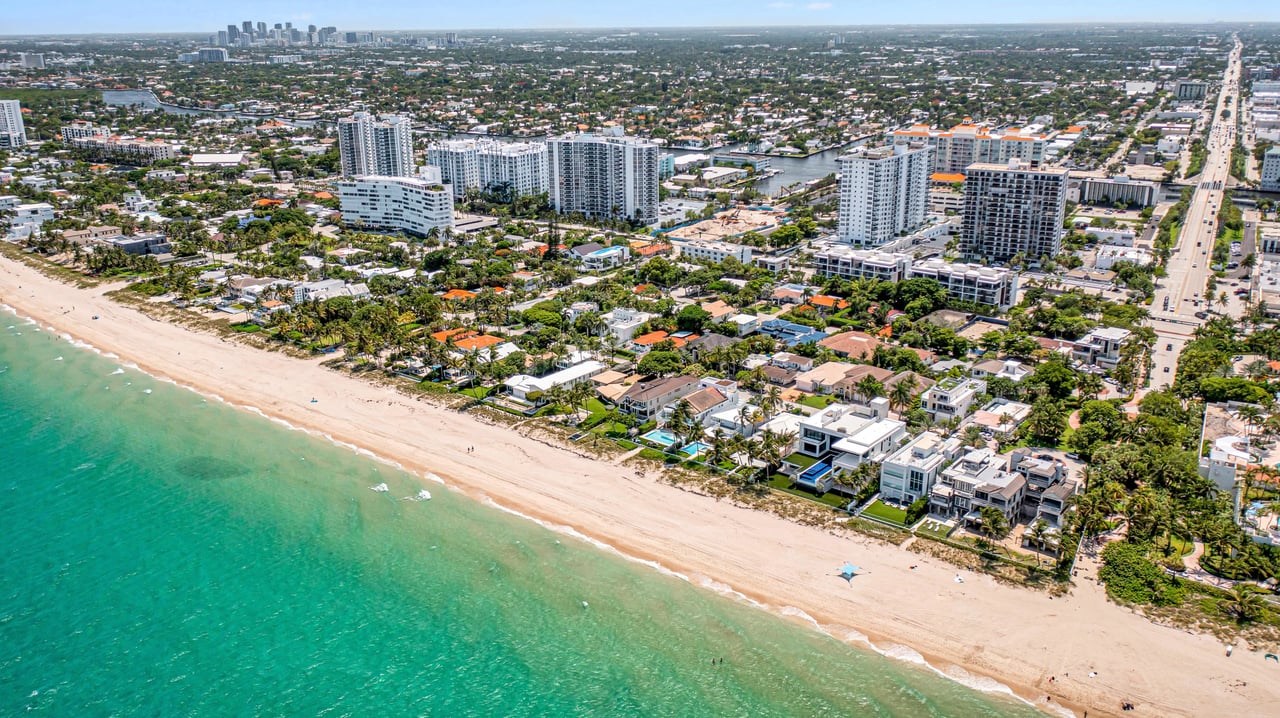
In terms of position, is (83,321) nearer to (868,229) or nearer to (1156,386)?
(868,229)

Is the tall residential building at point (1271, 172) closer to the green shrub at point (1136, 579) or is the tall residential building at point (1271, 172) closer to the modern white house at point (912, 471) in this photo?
the modern white house at point (912, 471)

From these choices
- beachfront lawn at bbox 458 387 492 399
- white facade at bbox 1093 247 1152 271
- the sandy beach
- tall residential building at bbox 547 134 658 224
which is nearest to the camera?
the sandy beach

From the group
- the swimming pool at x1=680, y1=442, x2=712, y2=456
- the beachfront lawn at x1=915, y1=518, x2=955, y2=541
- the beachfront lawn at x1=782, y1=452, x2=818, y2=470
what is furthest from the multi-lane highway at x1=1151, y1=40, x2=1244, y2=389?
the swimming pool at x1=680, y1=442, x2=712, y2=456

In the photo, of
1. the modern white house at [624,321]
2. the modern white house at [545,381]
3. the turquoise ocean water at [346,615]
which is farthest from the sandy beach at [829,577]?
the modern white house at [624,321]

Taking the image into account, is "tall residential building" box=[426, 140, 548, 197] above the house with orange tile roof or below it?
above

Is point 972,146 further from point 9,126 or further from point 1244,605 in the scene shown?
point 9,126

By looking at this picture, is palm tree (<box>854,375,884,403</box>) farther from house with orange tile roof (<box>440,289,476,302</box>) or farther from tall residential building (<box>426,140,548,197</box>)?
tall residential building (<box>426,140,548,197</box>)
